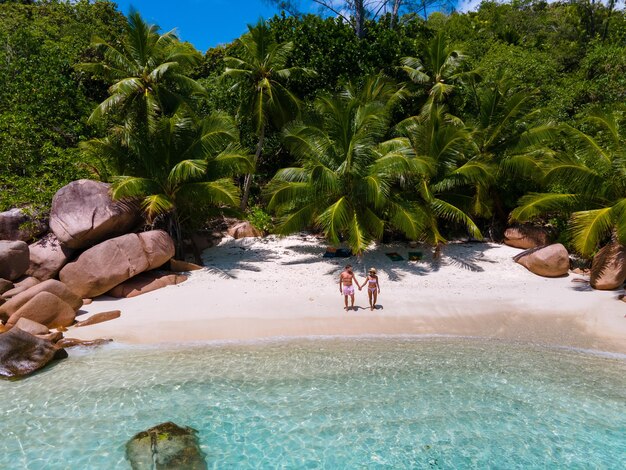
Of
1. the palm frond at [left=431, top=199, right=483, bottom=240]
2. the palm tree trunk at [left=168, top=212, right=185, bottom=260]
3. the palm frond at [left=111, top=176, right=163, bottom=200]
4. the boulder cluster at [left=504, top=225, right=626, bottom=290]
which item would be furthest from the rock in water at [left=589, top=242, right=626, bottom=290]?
the palm frond at [left=111, top=176, right=163, bottom=200]

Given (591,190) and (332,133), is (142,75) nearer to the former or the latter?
(332,133)

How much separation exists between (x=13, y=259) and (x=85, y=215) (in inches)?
89.7

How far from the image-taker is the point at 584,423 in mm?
6969

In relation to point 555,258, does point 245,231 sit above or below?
above

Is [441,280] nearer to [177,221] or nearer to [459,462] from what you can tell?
[459,462]

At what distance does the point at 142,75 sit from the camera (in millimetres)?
16859

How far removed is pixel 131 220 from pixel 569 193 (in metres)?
14.1

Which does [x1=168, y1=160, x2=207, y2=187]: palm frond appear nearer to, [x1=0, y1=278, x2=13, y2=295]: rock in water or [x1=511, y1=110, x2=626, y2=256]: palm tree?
[x1=0, y1=278, x2=13, y2=295]: rock in water

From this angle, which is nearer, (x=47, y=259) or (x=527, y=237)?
(x=47, y=259)

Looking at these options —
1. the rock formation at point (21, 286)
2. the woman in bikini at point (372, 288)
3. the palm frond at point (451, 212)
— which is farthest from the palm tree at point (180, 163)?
the palm frond at point (451, 212)

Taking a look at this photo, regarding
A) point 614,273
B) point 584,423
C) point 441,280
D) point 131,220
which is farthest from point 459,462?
point 131,220

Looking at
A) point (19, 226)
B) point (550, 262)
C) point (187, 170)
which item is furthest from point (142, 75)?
point (550, 262)

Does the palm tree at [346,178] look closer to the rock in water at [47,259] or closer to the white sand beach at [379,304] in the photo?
the white sand beach at [379,304]

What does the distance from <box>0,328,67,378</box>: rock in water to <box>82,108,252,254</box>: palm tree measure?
18.4ft
